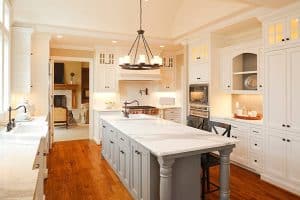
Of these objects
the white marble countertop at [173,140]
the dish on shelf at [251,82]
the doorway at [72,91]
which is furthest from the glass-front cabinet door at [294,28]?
the doorway at [72,91]

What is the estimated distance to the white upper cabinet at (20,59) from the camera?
4.32 meters

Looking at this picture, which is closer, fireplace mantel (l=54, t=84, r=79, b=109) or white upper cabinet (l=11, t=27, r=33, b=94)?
white upper cabinet (l=11, t=27, r=33, b=94)

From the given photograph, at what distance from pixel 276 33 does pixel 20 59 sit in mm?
4456

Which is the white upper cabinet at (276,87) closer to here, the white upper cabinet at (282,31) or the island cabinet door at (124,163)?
the white upper cabinet at (282,31)

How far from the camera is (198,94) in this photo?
17.3 feet

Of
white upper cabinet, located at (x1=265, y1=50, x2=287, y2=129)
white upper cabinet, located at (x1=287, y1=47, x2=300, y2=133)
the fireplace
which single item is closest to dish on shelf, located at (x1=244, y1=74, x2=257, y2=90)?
white upper cabinet, located at (x1=265, y1=50, x2=287, y2=129)

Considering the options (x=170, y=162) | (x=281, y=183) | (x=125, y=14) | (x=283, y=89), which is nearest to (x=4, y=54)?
(x=125, y=14)

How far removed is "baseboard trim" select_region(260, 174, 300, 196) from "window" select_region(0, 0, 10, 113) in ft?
13.8

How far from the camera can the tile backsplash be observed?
4.52 metres

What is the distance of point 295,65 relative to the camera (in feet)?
10.5

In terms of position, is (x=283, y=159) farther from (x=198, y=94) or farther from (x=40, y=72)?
(x=40, y=72)

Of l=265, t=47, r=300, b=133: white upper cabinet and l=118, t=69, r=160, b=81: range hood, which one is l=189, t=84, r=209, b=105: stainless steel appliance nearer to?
l=118, t=69, r=160, b=81: range hood

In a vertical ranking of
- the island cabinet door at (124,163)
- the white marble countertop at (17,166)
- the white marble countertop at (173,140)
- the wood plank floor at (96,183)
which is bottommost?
the wood plank floor at (96,183)

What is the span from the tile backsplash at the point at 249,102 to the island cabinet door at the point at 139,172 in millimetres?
2895
